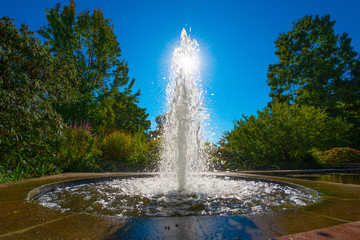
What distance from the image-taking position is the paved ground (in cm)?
134

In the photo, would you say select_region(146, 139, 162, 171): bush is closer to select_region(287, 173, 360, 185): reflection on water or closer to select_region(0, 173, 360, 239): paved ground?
select_region(287, 173, 360, 185): reflection on water

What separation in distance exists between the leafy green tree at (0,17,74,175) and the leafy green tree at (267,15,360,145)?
21754 mm

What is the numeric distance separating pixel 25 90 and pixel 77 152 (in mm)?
4130

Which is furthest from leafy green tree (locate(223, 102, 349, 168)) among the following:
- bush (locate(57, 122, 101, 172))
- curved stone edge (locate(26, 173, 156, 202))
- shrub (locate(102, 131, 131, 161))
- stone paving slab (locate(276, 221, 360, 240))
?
stone paving slab (locate(276, 221, 360, 240))

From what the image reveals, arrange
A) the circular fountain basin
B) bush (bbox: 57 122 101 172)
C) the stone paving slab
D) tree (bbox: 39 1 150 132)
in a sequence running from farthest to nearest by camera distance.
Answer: tree (bbox: 39 1 150 132) < bush (bbox: 57 122 101 172) < the circular fountain basin < the stone paving slab

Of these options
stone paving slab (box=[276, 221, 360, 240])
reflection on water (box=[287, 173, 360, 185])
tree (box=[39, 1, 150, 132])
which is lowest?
reflection on water (box=[287, 173, 360, 185])

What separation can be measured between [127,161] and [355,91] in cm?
2246

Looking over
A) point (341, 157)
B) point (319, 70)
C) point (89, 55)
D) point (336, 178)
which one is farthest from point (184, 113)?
point (319, 70)

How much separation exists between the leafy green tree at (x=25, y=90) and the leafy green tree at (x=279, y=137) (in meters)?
8.11

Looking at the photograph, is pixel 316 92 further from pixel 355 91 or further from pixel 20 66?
pixel 20 66

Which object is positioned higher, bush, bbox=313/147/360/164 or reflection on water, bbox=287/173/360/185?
bush, bbox=313/147/360/164

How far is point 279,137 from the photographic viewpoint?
9.23 m

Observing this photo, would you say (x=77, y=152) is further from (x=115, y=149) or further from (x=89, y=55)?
(x=89, y=55)

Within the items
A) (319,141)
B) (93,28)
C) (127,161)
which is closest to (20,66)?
(127,161)
